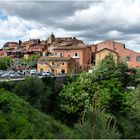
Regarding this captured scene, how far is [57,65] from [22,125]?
5078 centimetres

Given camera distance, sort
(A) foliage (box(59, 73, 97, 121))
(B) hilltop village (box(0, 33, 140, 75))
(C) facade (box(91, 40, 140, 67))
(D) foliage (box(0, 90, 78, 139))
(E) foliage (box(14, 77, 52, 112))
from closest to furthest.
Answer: (D) foliage (box(0, 90, 78, 139)) < (E) foliage (box(14, 77, 52, 112)) < (A) foliage (box(59, 73, 97, 121)) < (B) hilltop village (box(0, 33, 140, 75)) < (C) facade (box(91, 40, 140, 67))

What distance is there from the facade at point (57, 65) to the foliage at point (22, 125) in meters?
43.8

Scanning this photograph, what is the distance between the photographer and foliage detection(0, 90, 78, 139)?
1714cm

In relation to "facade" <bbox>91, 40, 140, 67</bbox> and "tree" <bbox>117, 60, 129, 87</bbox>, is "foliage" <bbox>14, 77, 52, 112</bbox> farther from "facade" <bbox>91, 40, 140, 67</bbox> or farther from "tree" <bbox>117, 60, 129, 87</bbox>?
"facade" <bbox>91, 40, 140, 67</bbox>

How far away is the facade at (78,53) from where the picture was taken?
7344cm

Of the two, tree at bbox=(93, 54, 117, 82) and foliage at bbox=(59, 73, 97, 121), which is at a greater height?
tree at bbox=(93, 54, 117, 82)

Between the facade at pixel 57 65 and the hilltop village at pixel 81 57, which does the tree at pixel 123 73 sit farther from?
the facade at pixel 57 65

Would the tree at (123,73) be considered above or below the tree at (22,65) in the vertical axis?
below

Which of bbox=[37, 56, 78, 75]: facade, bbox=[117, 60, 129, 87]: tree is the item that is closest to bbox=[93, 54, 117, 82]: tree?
bbox=[117, 60, 129, 87]: tree

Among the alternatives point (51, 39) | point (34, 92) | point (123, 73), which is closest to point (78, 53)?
point (123, 73)

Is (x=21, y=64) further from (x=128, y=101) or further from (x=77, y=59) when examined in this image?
(x=128, y=101)

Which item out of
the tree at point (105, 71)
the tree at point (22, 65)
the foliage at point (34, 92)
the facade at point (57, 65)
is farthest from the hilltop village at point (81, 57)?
the foliage at point (34, 92)

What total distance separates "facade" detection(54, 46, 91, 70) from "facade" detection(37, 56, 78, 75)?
214cm

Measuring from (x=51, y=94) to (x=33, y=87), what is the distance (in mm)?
4470
